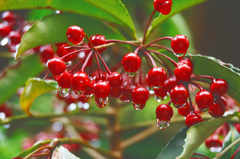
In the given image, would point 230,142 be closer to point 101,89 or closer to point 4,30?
point 101,89

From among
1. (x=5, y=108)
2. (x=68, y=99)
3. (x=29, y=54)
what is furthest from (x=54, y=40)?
(x=5, y=108)

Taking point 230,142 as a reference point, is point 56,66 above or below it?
above

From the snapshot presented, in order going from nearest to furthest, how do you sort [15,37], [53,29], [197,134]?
[197,134] < [53,29] < [15,37]

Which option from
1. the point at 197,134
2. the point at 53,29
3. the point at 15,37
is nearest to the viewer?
the point at 197,134

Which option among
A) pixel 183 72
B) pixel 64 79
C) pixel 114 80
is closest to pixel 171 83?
pixel 183 72

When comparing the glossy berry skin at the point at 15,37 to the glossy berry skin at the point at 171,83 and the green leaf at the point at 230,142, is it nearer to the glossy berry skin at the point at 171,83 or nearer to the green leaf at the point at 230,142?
the glossy berry skin at the point at 171,83

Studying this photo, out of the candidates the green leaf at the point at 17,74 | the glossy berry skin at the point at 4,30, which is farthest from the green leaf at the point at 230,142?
the glossy berry skin at the point at 4,30

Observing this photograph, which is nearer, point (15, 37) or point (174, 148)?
point (174, 148)

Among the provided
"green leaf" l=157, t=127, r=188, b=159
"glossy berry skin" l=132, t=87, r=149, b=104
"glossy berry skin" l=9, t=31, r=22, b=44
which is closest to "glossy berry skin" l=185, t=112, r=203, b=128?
"green leaf" l=157, t=127, r=188, b=159
